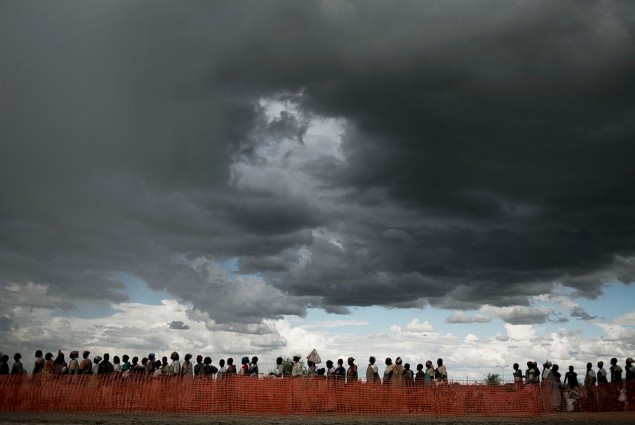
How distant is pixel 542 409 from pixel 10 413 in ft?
65.8

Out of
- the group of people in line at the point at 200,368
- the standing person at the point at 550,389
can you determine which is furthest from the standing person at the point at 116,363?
the standing person at the point at 550,389

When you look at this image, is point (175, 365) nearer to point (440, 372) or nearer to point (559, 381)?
point (440, 372)

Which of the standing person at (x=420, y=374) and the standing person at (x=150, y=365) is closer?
the standing person at (x=420, y=374)

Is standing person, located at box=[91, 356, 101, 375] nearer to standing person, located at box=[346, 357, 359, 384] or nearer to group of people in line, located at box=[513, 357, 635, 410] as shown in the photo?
standing person, located at box=[346, 357, 359, 384]

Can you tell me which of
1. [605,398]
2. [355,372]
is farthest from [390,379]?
[605,398]

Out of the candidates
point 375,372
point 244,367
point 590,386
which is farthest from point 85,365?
point 590,386

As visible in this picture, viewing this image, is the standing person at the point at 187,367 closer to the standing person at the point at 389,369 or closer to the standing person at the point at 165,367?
the standing person at the point at 165,367

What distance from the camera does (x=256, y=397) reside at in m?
23.3

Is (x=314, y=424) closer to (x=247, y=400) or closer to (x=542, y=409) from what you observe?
(x=247, y=400)

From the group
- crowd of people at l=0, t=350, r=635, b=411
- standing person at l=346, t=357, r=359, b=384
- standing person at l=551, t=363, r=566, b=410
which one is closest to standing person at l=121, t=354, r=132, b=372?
crowd of people at l=0, t=350, r=635, b=411

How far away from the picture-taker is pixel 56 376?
24.3 m

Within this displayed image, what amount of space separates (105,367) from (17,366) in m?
3.53

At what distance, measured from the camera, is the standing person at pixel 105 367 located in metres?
24.7

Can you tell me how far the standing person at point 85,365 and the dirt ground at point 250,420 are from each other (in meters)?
2.07
